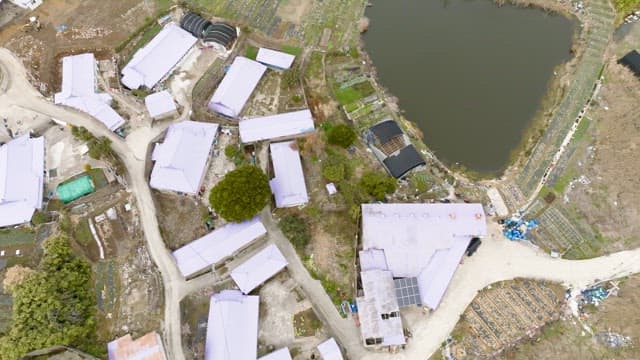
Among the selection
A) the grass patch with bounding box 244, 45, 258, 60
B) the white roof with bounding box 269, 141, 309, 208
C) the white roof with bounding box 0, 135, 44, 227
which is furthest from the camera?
the grass patch with bounding box 244, 45, 258, 60

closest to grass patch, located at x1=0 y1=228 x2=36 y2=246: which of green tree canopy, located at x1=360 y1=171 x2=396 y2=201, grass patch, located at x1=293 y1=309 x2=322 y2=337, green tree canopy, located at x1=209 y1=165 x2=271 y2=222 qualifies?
green tree canopy, located at x1=209 y1=165 x2=271 y2=222

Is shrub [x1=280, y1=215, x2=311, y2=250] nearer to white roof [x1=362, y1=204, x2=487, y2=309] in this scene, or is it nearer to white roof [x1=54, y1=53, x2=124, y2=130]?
white roof [x1=362, y1=204, x2=487, y2=309]

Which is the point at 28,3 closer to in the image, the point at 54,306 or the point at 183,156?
the point at 183,156

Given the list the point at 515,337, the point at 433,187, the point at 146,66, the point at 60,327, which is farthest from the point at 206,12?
the point at 515,337

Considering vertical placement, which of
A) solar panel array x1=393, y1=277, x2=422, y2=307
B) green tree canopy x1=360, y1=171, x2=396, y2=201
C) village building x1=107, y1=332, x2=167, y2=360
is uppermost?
green tree canopy x1=360, y1=171, x2=396, y2=201

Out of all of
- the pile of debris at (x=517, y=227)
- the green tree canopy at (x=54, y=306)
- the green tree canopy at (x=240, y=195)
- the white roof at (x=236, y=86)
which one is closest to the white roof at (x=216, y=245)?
the green tree canopy at (x=240, y=195)

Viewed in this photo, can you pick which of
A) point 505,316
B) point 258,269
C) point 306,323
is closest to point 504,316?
point 505,316
